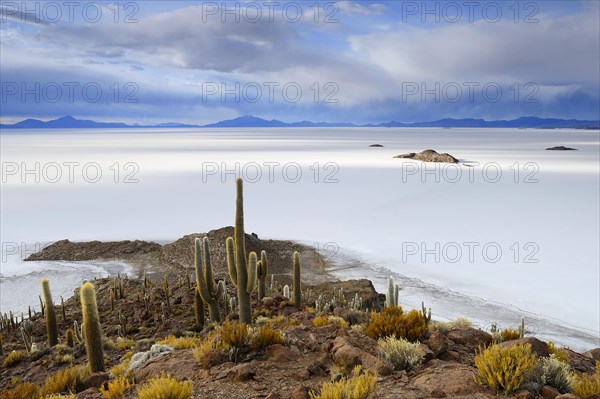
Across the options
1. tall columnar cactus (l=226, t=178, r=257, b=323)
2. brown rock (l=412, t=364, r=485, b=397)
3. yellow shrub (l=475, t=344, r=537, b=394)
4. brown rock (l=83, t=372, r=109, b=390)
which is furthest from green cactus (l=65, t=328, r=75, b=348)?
yellow shrub (l=475, t=344, r=537, b=394)

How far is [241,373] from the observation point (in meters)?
6.13

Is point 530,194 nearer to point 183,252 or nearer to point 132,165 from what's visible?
point 183,252

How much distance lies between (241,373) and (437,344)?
2854 mm

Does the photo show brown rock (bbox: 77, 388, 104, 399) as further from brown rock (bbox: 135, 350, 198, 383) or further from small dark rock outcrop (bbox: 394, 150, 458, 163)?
small dark rock outcrop (bbox: 394, 150, 458, 163)

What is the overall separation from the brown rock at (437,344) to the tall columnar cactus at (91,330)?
5381 mm

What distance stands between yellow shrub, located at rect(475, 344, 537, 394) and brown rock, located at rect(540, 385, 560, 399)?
0.71 ft

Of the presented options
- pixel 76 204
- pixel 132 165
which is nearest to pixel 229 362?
pixel 76 204

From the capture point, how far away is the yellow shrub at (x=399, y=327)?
7445 millimetres

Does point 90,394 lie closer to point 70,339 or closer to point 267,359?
point 267,359

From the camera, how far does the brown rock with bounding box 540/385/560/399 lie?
17.7ft

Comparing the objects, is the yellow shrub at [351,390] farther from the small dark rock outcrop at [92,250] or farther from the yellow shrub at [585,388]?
the small dark rock outcrop at [92,250]

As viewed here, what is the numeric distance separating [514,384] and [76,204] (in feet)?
126

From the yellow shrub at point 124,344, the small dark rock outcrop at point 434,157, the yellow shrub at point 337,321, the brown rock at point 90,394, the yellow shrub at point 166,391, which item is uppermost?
the small dark rock outcrop at point 434,157

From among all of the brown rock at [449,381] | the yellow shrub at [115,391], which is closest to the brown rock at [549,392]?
the brown rock at [449,381]
